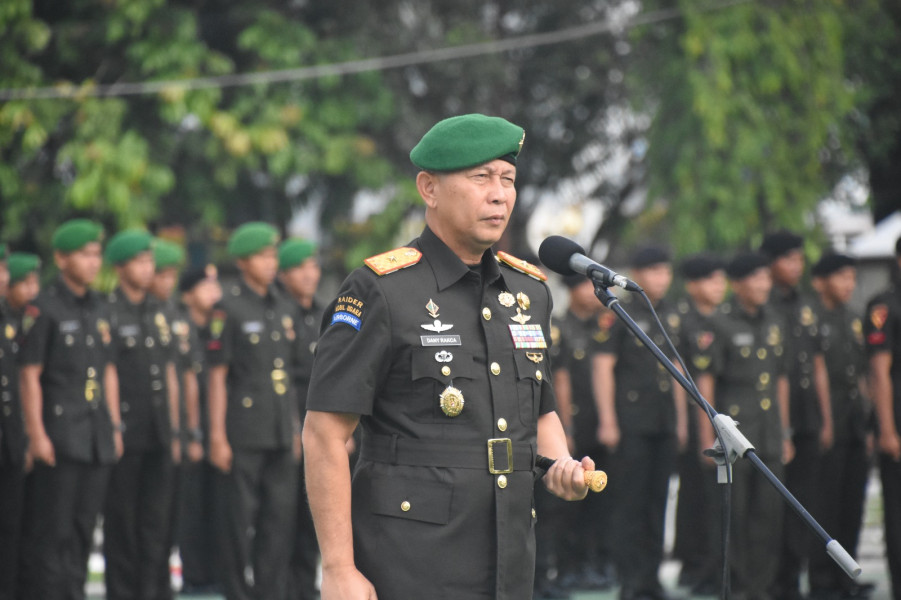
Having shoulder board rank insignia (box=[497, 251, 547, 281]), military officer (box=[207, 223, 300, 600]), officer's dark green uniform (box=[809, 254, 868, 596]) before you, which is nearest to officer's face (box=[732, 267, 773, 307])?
officer's dark green uniform (box=[809, 254, 868, 596])

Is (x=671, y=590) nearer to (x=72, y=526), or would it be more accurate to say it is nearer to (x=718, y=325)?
(x=718, y=325)

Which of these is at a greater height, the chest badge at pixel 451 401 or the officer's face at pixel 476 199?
the officer's face at pixel 476 199

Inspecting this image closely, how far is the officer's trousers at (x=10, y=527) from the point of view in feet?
23.5

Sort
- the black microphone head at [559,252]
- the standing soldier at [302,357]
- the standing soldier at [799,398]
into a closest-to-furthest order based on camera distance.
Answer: the black microphone head at [559,252] < the standing soldier at [302,357] < the standing soldier at [799,398]

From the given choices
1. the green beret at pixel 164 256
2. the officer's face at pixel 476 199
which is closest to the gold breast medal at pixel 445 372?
the officer's face at pixel 476 199

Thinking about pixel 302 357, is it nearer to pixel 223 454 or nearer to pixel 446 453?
pixel 223 454

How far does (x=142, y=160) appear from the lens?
12305 mm

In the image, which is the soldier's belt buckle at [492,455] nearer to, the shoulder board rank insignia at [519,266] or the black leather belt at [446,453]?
the black leather belt at [446,453]

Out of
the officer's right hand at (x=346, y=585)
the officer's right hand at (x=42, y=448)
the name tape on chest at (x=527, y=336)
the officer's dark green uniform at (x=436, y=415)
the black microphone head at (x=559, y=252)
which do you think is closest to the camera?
the officer's right hand at (x=346, y=585)

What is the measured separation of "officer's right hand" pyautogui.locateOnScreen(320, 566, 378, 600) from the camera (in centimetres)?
318

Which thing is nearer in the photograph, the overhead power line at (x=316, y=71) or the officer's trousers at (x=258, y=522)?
the officer's trousers at (x=258, y=522)

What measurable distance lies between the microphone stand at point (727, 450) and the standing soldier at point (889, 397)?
455 centimetres

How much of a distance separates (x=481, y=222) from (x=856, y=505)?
Result: 642 cm

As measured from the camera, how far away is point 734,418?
761cm
